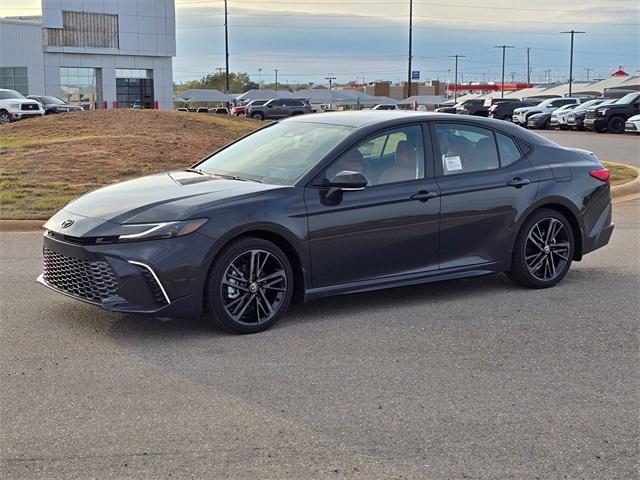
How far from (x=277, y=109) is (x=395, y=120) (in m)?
48.8

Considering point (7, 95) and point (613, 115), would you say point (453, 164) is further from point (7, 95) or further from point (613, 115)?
point (7, 95)

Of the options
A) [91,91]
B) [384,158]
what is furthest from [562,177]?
[91,91]

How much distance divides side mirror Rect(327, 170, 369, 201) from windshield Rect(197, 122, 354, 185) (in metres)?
0.28

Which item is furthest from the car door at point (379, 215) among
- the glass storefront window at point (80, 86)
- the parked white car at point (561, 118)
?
the glass storefront window at point (80, 86)

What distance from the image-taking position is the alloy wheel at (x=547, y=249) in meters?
7.51

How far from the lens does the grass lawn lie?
1309cm

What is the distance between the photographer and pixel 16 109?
131ft

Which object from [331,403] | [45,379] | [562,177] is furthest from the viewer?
[562,177]

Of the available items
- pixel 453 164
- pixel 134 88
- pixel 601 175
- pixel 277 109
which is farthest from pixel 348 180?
pixel 134 88

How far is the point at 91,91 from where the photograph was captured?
75875 mm

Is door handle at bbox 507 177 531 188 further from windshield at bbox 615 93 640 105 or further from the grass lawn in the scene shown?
windshield at bbox 615 93 640 105

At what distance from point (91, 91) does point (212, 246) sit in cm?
7389

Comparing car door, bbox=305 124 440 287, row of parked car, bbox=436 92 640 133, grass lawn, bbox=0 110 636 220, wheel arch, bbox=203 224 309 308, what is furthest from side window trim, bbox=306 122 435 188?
row of parked car, bbox=436 92 640 133

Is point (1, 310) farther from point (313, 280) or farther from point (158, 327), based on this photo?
point (313, 280)
